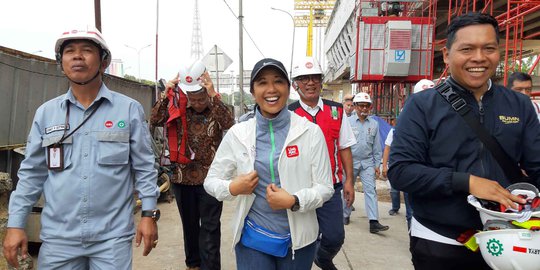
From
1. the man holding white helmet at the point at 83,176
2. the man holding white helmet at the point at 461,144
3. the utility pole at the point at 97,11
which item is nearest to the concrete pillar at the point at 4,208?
the man holding white helmet at the point at 83,176

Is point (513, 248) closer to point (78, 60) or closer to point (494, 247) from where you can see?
point (494, 247)

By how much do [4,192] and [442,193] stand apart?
11.5 ft

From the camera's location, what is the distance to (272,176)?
7.30 feet

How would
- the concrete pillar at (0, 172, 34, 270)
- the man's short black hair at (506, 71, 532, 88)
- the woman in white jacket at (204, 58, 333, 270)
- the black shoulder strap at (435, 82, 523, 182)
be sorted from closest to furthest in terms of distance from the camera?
1. the black shoulder strap at (435, 82, 523, 182)
2. the woman in white jacket at (204, 58, 333, 270)
3. the concrete pillar at (0, 172, 34, 270)
4. the man's short black hair at (506, 71, 532, 88)

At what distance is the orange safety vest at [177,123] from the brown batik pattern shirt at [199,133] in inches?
1.3

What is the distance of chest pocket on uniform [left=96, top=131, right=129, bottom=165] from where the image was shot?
2.21 m

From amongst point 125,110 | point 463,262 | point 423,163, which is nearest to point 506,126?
point 423,163

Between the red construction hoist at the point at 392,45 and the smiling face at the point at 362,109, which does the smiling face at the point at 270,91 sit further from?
the red construction hoist at the point at 392,45

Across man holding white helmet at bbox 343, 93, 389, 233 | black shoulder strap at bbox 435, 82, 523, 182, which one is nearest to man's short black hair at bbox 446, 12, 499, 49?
black shoulder strap at bbox 435, 82, 523, 182

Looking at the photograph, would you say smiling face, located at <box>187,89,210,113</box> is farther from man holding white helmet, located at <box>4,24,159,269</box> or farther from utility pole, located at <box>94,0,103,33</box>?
utility pole, located at <box>94,0,103,33</box>

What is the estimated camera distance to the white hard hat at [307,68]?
374cm

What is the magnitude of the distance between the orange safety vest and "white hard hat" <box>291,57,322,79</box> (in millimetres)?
1076

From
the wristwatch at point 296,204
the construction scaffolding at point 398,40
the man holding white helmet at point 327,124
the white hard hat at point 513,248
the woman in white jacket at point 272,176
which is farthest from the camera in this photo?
the construction scaffolding at point 398,40

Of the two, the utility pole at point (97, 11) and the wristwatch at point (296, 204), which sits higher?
the utility pole at point (97, 11)
